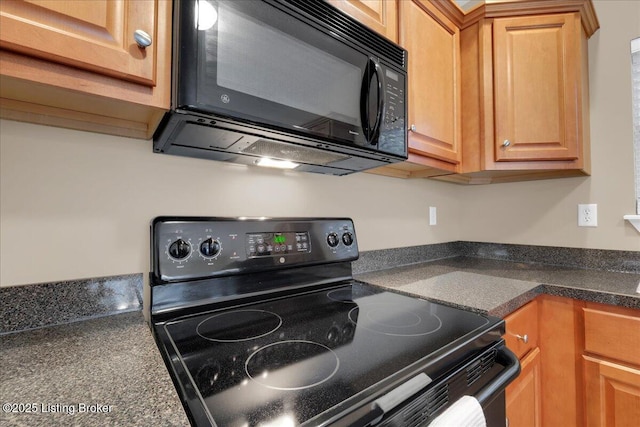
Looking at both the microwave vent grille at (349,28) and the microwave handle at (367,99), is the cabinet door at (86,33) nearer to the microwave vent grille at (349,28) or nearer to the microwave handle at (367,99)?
the microwave vent grille at (349,28)

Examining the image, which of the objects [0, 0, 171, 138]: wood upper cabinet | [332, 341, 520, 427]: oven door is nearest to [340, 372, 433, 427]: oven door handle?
[332, 341, 520, 427]: oven door

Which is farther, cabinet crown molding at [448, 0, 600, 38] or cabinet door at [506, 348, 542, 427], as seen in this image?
cabinet crown molding at [448, 0, 600, 38]

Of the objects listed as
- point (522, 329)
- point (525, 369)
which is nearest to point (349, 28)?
point (522, 329)

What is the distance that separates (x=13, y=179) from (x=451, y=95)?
1536 mm

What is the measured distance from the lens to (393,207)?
1494 millimetres

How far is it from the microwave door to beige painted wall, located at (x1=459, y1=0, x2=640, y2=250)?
1.29 m

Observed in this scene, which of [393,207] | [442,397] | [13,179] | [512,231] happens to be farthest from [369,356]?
[512,231]

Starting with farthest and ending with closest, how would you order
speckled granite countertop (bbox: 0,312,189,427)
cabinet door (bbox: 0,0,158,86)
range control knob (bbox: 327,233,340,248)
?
range control knob (bbox: 327,233,340,248)
cabinet door (bbox: 0,0,158,86)
speckled granite countertop (bbox: 0,312,189,427)

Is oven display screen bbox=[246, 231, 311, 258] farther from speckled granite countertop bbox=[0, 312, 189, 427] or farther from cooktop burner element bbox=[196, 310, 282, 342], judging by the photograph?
speckled granite countertop bbox=[0, 312, 189, 427]

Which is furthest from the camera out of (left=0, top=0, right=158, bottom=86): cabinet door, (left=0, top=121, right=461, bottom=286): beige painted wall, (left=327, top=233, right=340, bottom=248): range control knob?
(left=327, top=233, right=340, bottom=248): range control knob

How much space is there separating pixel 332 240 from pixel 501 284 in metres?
0.63

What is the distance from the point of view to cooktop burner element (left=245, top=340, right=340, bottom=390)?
0.48 meters

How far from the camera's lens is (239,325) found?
747 millimetres

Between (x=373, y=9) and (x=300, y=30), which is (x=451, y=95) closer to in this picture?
(x=373, y=9)
